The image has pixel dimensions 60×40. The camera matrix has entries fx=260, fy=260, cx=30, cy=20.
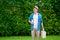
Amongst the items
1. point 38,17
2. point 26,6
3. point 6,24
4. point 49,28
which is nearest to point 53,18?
point 49,28

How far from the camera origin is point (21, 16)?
2047cm

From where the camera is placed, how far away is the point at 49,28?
2077 cm

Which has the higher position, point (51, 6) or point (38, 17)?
point (51, 6)

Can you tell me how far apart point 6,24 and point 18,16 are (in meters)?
1.13

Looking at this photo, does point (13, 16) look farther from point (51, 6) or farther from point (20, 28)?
point (51, 6)

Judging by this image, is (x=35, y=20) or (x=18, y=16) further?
(x=18, y=16)

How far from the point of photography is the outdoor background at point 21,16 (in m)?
20.0

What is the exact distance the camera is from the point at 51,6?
20.9 m

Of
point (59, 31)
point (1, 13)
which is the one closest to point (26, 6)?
point (1, 13)

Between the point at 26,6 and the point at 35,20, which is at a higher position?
the point at 26,6

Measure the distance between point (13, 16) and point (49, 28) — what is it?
3057mm

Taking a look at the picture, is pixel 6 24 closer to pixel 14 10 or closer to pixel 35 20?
pixel 14 10

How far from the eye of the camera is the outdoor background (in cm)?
2002

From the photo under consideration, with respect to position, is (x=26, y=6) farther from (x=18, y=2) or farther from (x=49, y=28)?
(x=49, y=28)
